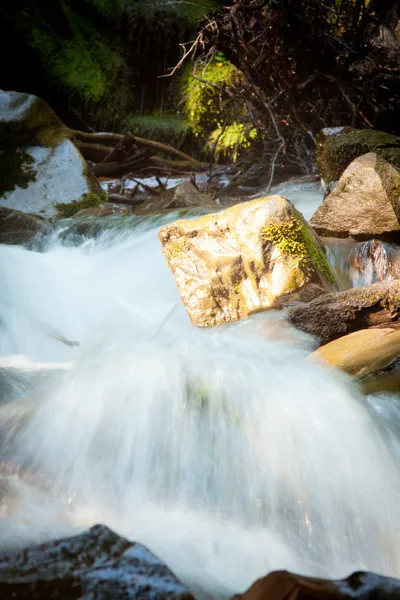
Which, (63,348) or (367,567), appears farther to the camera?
(63,348)

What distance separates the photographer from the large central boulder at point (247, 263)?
4094mm

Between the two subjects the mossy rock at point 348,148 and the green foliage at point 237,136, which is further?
the green foliage at point 237,136

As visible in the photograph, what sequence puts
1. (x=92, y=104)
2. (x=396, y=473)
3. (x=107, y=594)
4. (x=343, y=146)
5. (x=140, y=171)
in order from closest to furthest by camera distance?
(x=107, y=594) → (x=396, y=473) → (x=343, y=146) → (x=140, y=171) → (x=92, y=104)

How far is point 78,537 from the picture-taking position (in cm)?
194

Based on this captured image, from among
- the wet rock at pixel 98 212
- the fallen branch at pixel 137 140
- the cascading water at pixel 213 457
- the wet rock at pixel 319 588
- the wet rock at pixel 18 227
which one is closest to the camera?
the wet rock at pixel 319 588

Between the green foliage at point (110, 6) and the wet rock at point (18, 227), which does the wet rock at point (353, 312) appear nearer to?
the wet rock at point (18, 227)

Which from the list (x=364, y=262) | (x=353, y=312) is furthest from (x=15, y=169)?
(x=353, y=312)

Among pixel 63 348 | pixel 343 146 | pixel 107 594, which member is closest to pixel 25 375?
pixel 63 348

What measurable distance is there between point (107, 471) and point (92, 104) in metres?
11.1

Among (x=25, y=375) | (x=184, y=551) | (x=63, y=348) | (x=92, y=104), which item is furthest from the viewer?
(x=92, y=104)

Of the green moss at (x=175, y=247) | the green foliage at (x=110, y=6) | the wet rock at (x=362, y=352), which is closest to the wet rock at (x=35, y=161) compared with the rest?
the green foliage at (x=110, y=6)

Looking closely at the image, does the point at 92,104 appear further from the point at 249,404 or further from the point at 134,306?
the point at 249,404

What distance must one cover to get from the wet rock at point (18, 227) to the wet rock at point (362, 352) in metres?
5.05

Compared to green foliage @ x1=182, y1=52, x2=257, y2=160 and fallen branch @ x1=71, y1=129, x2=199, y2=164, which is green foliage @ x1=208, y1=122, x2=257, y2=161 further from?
fallen branch @ x1=71, y1=129, x2=199, y2=164
